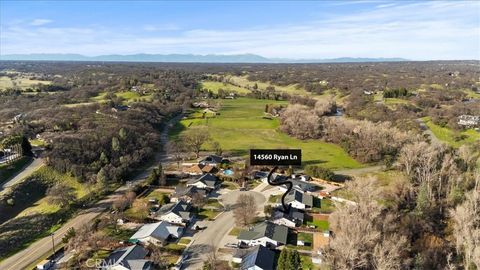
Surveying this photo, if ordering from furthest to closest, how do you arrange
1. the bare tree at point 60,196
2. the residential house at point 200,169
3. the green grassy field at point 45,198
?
the residential house at point 200,169 < the bare tree at point 60,196 < the green grassy field at point 45,198

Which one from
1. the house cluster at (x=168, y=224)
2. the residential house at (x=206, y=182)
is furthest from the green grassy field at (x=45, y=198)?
the residential house at (x=206, y=182)

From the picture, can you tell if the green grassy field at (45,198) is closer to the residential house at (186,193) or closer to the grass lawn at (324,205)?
the residential house at (186,193)

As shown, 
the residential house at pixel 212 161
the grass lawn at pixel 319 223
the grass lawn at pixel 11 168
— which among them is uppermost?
the grass lawn at pixel 11 168

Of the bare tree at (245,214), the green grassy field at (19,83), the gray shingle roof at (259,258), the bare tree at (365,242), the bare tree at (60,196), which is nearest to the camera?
the bare tree at (365,242)

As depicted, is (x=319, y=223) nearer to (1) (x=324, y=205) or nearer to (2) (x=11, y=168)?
(1) (x=324, y=205)

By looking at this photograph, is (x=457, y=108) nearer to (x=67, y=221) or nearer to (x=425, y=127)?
(x=425, y=127)

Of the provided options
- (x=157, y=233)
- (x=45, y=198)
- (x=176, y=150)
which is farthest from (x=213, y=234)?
(x=176, y=150)
